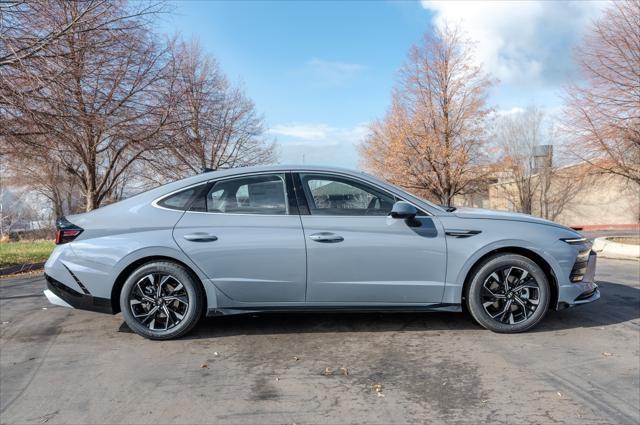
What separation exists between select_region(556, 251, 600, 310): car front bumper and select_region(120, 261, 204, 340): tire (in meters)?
3.27

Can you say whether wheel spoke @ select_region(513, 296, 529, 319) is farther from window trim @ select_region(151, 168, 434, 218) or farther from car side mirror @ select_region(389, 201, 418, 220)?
car side mirror @ select_region(389, 201, 418, 220)

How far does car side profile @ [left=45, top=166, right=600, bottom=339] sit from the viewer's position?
423 centimetres

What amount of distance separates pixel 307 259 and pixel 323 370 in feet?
3.28

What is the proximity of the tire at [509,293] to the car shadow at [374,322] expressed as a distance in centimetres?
24

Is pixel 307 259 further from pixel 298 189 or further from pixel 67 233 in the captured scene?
pixel 67 233

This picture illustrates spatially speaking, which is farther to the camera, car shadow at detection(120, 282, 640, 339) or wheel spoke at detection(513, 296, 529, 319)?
car shadow at detection(120, 282, 640, 339)

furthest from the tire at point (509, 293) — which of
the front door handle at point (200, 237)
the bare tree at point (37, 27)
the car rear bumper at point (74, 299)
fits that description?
the bare tree at point (37, 27)

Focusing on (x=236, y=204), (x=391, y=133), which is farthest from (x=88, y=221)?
(x=391, y=133)

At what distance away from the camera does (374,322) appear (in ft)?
15.5

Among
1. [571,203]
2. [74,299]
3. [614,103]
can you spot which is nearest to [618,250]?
[614,103]

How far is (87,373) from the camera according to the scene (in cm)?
363

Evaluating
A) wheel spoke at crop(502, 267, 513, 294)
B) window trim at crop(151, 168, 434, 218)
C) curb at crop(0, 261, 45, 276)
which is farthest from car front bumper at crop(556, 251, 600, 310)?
curb at crop(0, 261, 45, 276)

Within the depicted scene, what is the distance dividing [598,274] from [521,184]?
98.4 feet

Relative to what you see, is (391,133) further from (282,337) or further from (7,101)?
(282,337)
